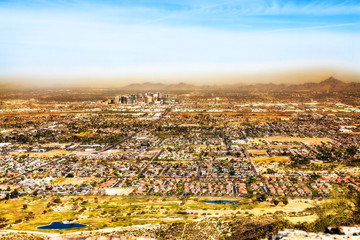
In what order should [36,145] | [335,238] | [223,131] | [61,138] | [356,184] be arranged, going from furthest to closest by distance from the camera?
[223,131] → [61,138] → [36,145] → [356,184] → [335,238]

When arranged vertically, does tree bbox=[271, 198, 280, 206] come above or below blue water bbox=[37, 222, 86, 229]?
above

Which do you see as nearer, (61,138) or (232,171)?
(232,171)

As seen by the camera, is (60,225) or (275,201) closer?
(60,225)

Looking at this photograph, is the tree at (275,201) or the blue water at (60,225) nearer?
the blue water at (60,225)

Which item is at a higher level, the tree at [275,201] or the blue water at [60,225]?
the tree at [275,201]

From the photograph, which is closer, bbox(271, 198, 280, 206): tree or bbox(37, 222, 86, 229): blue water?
bbox(37, 222, 86, 229): blue water

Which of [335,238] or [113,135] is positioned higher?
[335,238]

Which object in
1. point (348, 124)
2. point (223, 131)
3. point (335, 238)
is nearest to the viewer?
point (335, 238)

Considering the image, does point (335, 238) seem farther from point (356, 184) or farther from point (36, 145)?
point (36, 145)

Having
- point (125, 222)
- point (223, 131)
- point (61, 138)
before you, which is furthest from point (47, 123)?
point (125, 222)

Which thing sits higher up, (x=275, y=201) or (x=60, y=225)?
(x=275, y=201)
